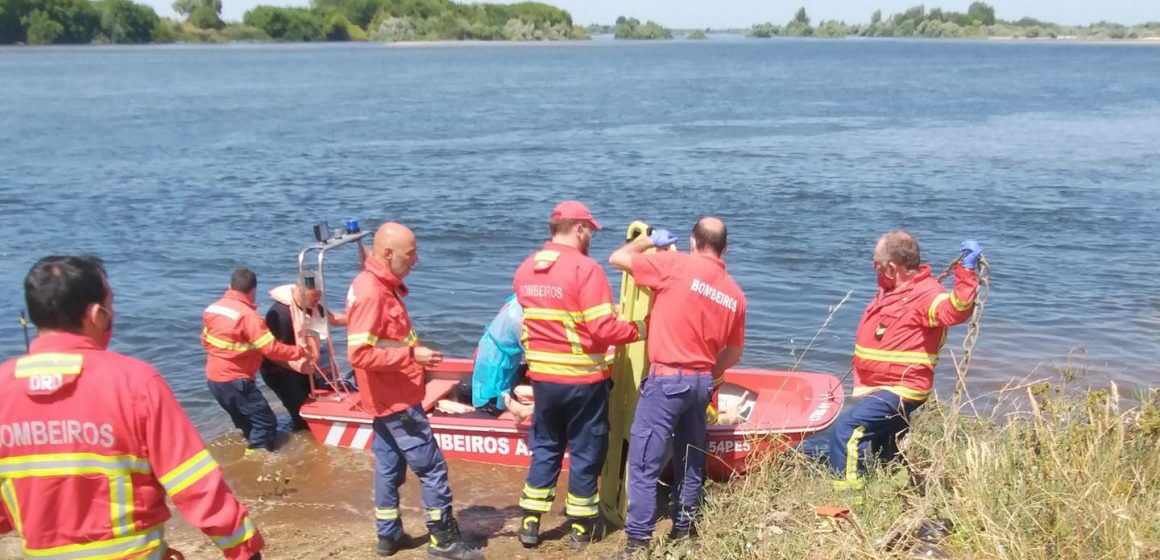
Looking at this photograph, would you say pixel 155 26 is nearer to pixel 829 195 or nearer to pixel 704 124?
pixel 704 124

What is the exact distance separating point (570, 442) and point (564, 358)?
0.57 m

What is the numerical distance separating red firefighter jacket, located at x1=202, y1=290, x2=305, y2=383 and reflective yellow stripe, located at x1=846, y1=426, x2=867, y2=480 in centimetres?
402

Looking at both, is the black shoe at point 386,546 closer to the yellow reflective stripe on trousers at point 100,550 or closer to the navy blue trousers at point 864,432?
the navy blue trousers at point 864,432

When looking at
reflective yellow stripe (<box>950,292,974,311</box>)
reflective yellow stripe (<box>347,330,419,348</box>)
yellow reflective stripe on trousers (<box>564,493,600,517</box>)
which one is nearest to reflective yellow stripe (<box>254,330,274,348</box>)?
reflective yellow stripe (<box>347,330,419,348</box>)

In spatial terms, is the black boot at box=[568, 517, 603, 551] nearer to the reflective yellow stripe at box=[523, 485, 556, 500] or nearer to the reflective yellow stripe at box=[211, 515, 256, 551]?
the reflective yellow stripe at box=[523, 485, 556, 500]

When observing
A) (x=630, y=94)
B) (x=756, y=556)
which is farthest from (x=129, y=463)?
(x=630, y=94)

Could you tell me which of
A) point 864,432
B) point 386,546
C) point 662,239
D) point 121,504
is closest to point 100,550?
point 121,504

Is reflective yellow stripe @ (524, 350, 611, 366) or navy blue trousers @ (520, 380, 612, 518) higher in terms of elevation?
reflective yellow stripe @ (524, 350, 611, 366)

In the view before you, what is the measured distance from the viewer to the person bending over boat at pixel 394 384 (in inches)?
210

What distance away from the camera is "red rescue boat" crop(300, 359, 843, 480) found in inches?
266

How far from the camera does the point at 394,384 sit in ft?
18.0

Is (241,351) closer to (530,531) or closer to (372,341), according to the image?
(372,341)

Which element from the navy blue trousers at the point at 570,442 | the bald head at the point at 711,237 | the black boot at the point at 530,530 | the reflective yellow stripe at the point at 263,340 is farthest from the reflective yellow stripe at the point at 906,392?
the reflective yellow stripe at the point at 263,340

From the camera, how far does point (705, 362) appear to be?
17.8ft
